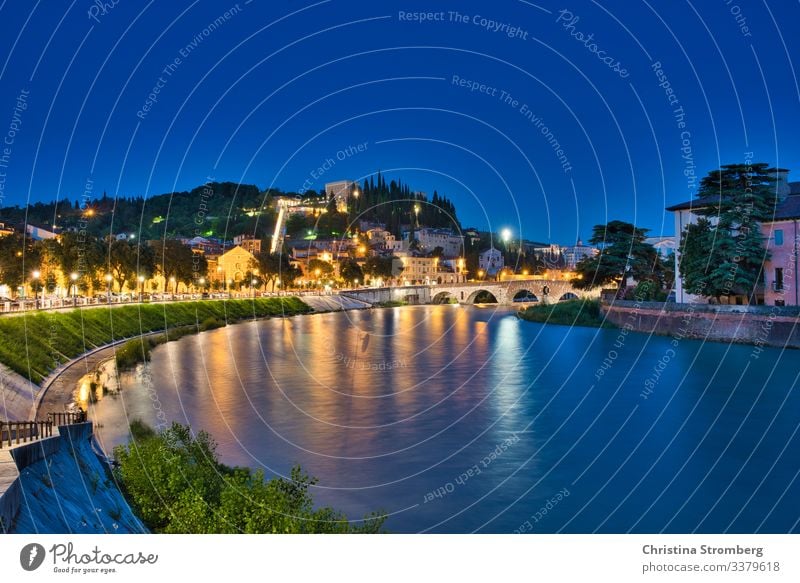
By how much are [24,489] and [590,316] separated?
58233 mm

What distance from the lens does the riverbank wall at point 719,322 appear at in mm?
38656

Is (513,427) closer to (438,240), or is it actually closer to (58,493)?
(58,493)

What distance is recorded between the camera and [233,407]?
2688 cm

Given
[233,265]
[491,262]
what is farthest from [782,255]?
[491,262]

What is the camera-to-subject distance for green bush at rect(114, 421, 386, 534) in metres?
10.3

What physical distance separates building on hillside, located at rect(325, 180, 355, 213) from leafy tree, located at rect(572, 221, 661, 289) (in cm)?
11093

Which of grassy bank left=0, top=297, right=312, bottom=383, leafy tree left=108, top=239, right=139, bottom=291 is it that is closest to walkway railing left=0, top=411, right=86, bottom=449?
grassy bank left=0, top=297, right=312, bottom=383

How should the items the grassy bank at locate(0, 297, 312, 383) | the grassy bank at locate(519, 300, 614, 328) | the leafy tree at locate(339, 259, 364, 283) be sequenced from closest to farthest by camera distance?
the grassy bank at locate(0, 297, 312, 383)
the grassy bank at locate(519, 300, 614, 328)
the leafy tree at locate(339, 259, 364, 283)

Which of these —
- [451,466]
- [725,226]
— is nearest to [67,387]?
[451,466]

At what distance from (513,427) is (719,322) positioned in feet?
82.0

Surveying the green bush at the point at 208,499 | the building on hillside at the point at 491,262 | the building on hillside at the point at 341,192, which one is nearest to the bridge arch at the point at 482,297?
the building on hillside at the point at 491,262

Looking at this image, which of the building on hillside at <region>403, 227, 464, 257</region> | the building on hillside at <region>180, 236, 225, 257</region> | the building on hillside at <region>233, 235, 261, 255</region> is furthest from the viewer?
the building on hillside at <region>403, 227, 464, 257</region>

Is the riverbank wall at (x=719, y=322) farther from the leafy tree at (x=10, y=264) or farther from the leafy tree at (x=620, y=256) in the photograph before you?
the leafy tree at (x=10, y=264)

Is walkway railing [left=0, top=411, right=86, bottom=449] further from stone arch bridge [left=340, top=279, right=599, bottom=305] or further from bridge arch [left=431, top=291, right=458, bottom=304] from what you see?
bridge arch [left=431, top=291, right=458, bottom=304]
